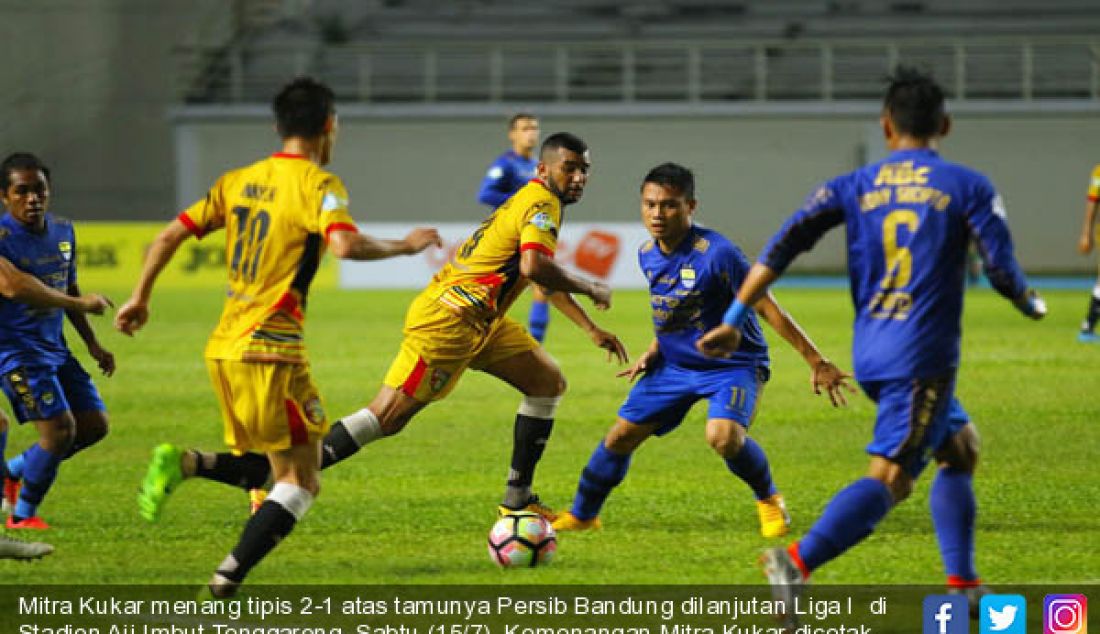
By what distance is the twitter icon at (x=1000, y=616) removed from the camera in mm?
5609

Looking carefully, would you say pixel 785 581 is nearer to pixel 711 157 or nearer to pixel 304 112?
pixel 304 112

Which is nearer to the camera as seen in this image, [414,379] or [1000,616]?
[1000,616]

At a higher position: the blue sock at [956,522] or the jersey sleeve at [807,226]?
the jersey sleeve at [807,226]

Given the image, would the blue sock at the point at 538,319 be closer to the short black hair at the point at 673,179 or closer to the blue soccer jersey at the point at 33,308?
the blue soccer jersey at the point at 33,308

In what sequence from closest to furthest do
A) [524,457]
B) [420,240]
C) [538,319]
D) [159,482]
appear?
1. [420,240]
2. [159,482]
3. [524,457]
4. [538,319]

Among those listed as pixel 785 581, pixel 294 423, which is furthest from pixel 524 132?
pixel 785 581

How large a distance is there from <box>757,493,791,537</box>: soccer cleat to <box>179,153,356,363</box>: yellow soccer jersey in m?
2.73

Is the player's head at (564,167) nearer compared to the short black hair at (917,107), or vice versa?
the short black hair at (917,107)

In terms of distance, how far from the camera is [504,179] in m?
15.5

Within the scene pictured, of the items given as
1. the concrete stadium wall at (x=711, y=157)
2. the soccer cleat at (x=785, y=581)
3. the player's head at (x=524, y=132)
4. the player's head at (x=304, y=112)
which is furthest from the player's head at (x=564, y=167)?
the concrete stadium wall at (x=711, y=157)

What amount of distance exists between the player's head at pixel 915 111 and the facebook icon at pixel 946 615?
166 cm

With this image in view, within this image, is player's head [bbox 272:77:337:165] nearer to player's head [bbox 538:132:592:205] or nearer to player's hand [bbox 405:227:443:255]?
player's hand [bbox 405:227:443:255]

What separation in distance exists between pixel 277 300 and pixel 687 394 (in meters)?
2.39

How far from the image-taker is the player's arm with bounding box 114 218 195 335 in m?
6.24
